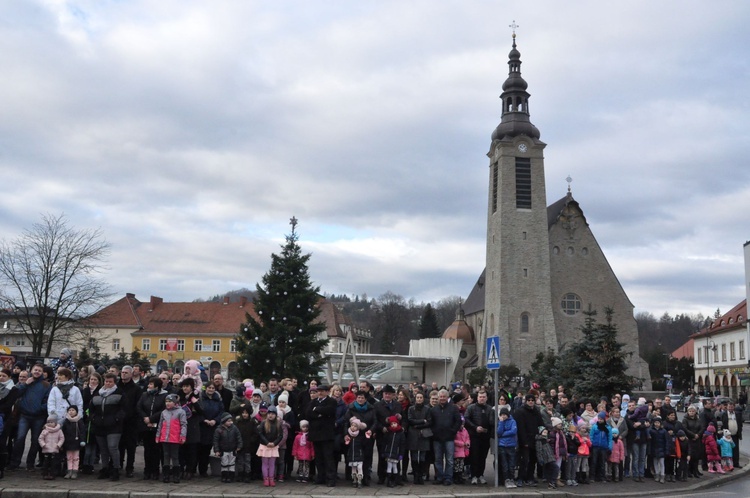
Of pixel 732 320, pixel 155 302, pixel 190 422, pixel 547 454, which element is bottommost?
pixel 547 454

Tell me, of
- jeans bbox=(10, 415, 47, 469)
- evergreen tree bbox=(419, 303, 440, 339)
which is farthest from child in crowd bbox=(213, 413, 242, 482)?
evergreen tree bbox=(419, 303, 440, 339)

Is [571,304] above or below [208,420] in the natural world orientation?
above

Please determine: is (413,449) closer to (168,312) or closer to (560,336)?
(560,336)

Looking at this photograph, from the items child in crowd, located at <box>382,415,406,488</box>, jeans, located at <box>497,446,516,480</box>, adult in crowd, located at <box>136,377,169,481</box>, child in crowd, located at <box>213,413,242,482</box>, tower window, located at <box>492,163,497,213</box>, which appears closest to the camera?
adult in crowd, located at <box>136,377,169,481</box>

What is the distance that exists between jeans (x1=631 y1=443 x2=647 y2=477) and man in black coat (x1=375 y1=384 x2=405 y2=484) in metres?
5.56

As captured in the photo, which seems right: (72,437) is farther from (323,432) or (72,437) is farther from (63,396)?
(323,432)

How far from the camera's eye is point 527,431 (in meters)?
13.8

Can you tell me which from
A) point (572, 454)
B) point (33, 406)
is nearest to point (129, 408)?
point (33, 406)

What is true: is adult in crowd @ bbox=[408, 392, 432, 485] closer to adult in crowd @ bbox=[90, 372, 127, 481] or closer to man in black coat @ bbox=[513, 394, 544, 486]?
man in black coat @ bbox=[513, 394, 544, 486]

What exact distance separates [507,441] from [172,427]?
19.9 ft

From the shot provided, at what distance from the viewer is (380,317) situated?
12875 cm

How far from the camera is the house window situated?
60594mm

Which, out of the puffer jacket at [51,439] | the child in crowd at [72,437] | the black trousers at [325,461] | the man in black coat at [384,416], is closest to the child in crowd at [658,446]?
the man in black coat at [384,416]

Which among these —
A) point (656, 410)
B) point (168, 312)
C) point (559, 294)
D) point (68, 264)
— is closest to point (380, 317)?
point (168, 312)
